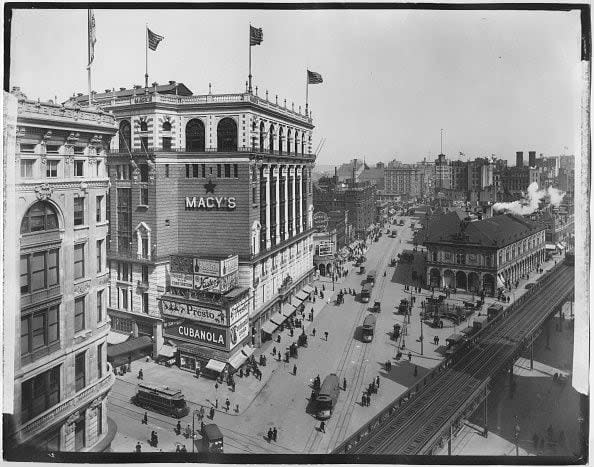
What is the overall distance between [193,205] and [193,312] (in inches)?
216

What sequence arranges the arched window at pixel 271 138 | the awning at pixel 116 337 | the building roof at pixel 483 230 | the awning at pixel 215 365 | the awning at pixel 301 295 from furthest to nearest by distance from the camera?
the building roof at pixel 483 230, the awning at pixel 301 295, the arched window at pixel 271 138, the awning at pixel 215 365, the awning at pixel 116 337

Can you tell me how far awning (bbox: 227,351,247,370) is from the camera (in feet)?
72.3

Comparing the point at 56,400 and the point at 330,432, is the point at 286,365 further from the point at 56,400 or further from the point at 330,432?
the point at 56,400

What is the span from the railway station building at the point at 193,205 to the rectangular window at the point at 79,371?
15.6ft

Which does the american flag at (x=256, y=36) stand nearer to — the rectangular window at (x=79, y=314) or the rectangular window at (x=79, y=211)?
the rectangular window at (x=79, y=211)

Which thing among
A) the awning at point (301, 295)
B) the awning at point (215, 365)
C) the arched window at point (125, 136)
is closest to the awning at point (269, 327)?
the awning at point (215, 365)

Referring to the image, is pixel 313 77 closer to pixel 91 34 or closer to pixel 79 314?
pixel 91 34

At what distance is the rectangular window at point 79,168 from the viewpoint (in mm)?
14348

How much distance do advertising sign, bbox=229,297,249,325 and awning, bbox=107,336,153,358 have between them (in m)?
4.00

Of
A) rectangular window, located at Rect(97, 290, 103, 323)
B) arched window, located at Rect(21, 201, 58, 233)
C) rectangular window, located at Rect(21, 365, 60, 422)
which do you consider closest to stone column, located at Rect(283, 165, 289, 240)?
rectangular window, located at Rect(97, 290, 103, 323)

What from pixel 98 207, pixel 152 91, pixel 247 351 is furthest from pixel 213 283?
pixel 152 91

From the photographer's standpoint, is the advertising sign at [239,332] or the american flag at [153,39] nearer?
the american flag at [153,39]

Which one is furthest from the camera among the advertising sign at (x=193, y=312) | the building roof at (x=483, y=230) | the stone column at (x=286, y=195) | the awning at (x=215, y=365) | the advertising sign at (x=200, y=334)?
the building roof at (x=483, y=230)

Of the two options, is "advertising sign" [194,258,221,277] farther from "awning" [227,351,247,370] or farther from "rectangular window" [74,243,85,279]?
"rectangular window" [74,243,85,279]
